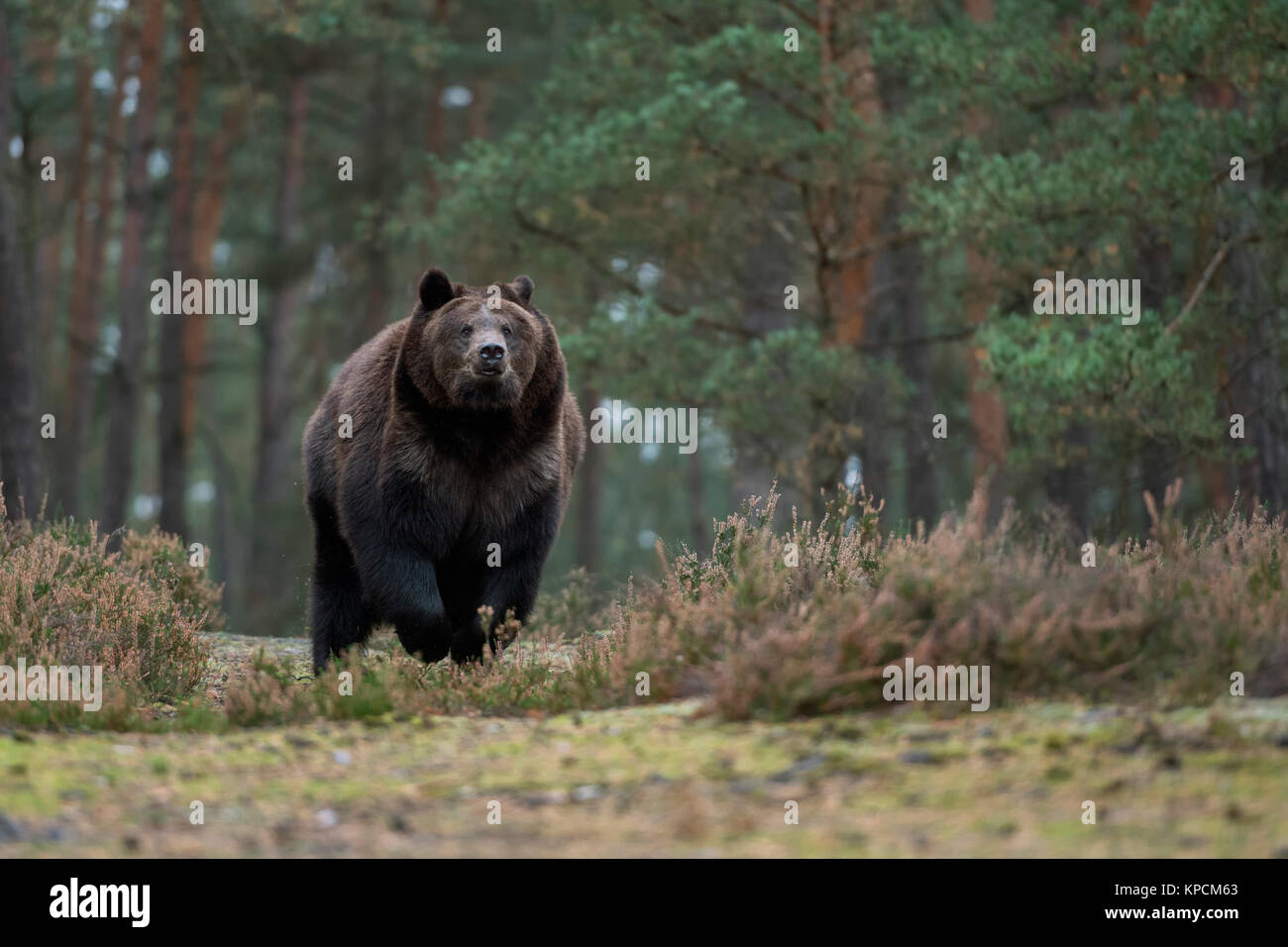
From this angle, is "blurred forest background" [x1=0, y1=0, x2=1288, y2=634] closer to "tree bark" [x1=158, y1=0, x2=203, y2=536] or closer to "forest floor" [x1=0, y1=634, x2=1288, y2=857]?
"tree bark" [x1=158, y1=0, x2=203, y2=536]

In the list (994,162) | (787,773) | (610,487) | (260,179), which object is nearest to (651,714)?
(787,773)

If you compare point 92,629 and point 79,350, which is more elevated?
point 79,350

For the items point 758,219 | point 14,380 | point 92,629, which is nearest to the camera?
point 92,629

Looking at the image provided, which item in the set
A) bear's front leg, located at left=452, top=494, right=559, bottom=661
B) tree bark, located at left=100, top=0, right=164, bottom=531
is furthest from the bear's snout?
tree bark, located at left=100, top=0, right=164, bottom=531

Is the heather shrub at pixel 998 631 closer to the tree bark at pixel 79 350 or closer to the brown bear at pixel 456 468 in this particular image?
the brown bear at pixel 456 468

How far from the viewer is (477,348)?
914cm

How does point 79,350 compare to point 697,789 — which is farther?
point 79,350

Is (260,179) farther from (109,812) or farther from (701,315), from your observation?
(109,812)

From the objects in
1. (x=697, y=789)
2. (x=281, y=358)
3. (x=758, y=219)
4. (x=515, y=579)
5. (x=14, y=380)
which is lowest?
(x=697, y=789)

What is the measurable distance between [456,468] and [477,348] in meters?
0.81

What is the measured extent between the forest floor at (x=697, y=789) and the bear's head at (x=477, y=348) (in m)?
2.86

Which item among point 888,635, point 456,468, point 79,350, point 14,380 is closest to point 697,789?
point 888,635

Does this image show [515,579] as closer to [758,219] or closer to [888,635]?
[888,635]
